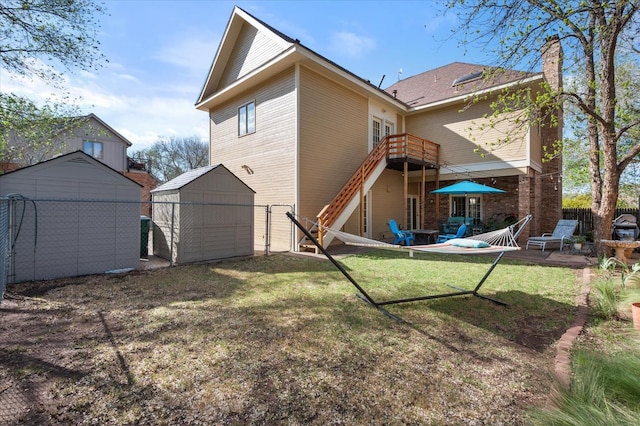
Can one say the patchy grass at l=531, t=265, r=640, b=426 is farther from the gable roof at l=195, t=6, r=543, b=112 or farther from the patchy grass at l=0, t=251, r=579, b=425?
the gable roof at l=195, t=6, r=543, b=112

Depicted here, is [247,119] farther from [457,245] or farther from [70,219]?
[457,245]

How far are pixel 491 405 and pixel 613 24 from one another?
7.41 metres

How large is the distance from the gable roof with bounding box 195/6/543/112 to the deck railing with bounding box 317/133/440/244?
2129 millimetres

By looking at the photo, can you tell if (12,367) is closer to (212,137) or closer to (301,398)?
(301,398)

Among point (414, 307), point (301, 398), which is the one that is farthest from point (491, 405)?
point (414, 307)

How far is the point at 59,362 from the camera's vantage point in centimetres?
269

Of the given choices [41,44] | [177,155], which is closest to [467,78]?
[41,44]

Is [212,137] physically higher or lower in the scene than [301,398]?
higher

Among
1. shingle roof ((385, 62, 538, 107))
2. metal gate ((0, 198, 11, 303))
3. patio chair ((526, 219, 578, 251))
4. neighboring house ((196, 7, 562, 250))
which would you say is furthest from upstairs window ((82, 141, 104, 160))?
patio chair ((526, 219, 578, 251))

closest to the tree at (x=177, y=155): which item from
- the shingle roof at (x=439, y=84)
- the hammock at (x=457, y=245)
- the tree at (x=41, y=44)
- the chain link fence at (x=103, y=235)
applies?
the shingle roof at (x=439, y=84)

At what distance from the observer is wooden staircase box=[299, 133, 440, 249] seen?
9.70 m

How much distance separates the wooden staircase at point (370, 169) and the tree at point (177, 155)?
2516 cm

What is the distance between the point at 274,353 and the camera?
114 inches

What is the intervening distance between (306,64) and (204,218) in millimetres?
6137
